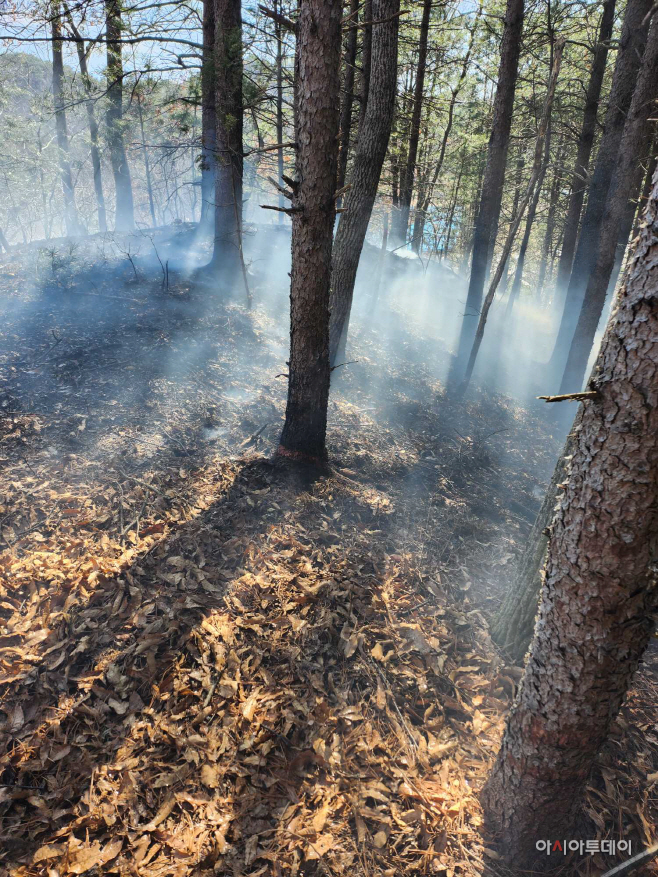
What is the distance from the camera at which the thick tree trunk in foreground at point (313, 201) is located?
4.11 metres

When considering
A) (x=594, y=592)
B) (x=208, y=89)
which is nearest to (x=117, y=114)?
(x=208, y=89)

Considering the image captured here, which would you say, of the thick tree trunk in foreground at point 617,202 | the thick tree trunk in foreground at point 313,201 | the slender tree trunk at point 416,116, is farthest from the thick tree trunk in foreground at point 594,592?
the slender tree trunk at point 416,116

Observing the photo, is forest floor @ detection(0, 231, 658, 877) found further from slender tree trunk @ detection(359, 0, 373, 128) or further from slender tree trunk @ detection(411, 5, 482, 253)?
slender tree trunk @ detection(411, 5, 482, 253)

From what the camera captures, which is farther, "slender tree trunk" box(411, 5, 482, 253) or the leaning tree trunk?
"slender tree trunk" box(411, 5, 482, 253)

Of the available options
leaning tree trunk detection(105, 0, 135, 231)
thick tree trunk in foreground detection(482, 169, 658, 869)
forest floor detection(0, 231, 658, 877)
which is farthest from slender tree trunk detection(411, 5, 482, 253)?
thick tree trunk in foreground detection(482, 169, 658, 869)

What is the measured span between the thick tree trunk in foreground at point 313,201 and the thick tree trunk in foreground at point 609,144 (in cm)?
676

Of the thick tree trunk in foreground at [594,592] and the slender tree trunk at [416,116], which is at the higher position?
the slender tree trunk at [416,116]

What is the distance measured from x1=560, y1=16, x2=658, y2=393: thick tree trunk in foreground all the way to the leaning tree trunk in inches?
369

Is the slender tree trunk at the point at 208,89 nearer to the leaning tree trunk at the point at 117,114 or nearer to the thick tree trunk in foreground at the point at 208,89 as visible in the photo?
the thick tree trunk in foreground at the point at 208,89

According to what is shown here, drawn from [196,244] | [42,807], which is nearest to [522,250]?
[196,244]

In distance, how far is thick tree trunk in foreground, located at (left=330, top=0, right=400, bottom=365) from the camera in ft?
21.6

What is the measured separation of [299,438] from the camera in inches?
218

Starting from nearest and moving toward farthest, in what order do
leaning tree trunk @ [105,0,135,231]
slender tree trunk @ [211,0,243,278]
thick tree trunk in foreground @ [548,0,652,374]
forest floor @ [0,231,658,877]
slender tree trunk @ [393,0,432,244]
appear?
1. forest floor @ [0,231,658,877]
2. leaning tree trunk @ [105,0,135,231]
3. slender tree trunk @ [211,0,243,278]
4. thick tree trunk in foreground @ [548,0,652,374]
5. slender tree trunk @ [393,0,432,244]

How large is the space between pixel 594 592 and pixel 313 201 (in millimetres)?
4225
